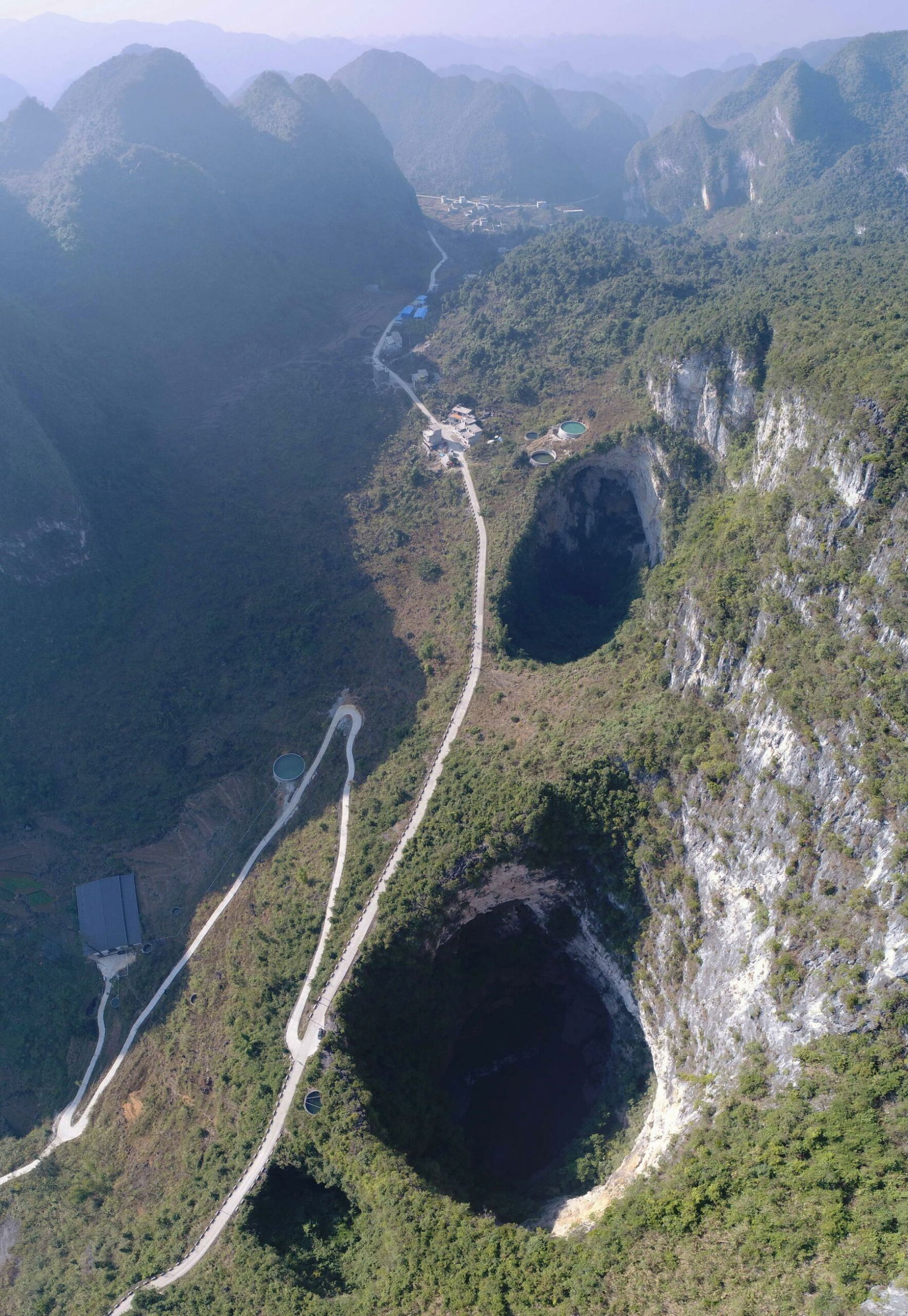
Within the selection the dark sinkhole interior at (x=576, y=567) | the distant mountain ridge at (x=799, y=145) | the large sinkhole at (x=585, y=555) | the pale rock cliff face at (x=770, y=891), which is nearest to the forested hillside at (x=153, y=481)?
the dark sinkhole interior at (x=576, y=567)

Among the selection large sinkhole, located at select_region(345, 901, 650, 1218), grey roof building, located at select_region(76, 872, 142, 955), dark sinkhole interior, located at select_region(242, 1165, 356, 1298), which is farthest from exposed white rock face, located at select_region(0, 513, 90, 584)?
dark sinkhole interior, located at select_region(242, 1165, 356, 1298)

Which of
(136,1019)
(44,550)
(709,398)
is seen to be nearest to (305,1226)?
(136,1019)

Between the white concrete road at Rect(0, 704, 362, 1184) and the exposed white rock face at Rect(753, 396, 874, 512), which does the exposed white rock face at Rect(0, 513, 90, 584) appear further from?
the exposed white rock face at Rect(753, 396, 874, 512)

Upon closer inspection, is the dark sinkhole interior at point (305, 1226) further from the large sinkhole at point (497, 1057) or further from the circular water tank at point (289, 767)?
the circular water tank at point (289, 767)

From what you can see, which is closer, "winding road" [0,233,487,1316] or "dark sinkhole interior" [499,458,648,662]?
"winding road" [0,233,487,1316]

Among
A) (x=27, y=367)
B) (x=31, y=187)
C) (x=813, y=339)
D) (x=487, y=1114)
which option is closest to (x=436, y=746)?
(x=487, y=1114)

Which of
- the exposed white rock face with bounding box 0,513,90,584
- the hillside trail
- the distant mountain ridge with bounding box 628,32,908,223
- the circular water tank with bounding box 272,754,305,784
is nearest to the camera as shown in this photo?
the hillside trail

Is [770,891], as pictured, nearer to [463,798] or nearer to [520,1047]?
[463,798]
